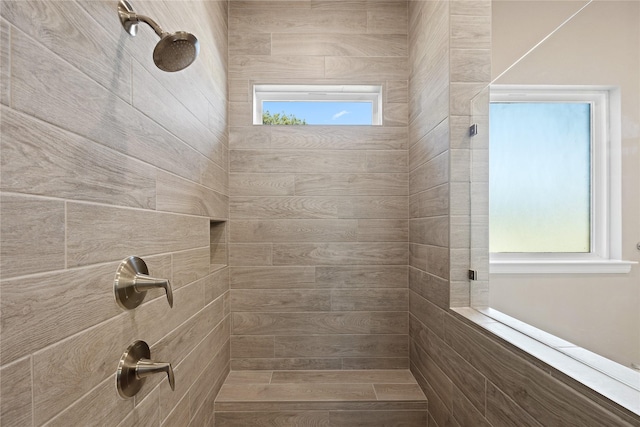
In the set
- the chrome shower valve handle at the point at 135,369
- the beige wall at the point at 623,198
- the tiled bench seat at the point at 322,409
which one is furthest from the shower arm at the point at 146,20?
the tiled bench seat at the point at 322,409

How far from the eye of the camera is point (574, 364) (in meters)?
0.87

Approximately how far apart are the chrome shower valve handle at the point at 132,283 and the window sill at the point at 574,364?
1003mm

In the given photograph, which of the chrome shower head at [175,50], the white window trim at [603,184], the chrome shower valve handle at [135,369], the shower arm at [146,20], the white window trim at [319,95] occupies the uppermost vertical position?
the white window trim at [319,95]

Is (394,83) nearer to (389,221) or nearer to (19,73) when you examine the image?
(389,221)

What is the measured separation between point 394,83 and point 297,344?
1.85 meters

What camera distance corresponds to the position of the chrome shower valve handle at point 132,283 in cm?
91

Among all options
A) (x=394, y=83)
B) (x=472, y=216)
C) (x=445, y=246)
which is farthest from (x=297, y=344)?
(x=394, y=83)

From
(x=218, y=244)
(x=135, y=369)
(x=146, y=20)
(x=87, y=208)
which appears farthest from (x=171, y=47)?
(x=218, y=244)

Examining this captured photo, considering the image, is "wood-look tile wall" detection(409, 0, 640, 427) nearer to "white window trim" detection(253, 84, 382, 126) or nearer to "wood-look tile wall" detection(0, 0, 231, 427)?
"white window trim" detection(253, 84, 382, 126)

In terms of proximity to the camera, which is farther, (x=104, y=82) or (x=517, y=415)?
(x=517, y=415)

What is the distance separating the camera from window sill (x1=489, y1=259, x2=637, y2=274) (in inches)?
36.6

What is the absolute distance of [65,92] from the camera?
2.34ft

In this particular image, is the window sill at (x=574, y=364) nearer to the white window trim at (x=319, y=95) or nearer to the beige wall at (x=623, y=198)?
the beige wall at (x=623, y=198)

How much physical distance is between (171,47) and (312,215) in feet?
4.97
